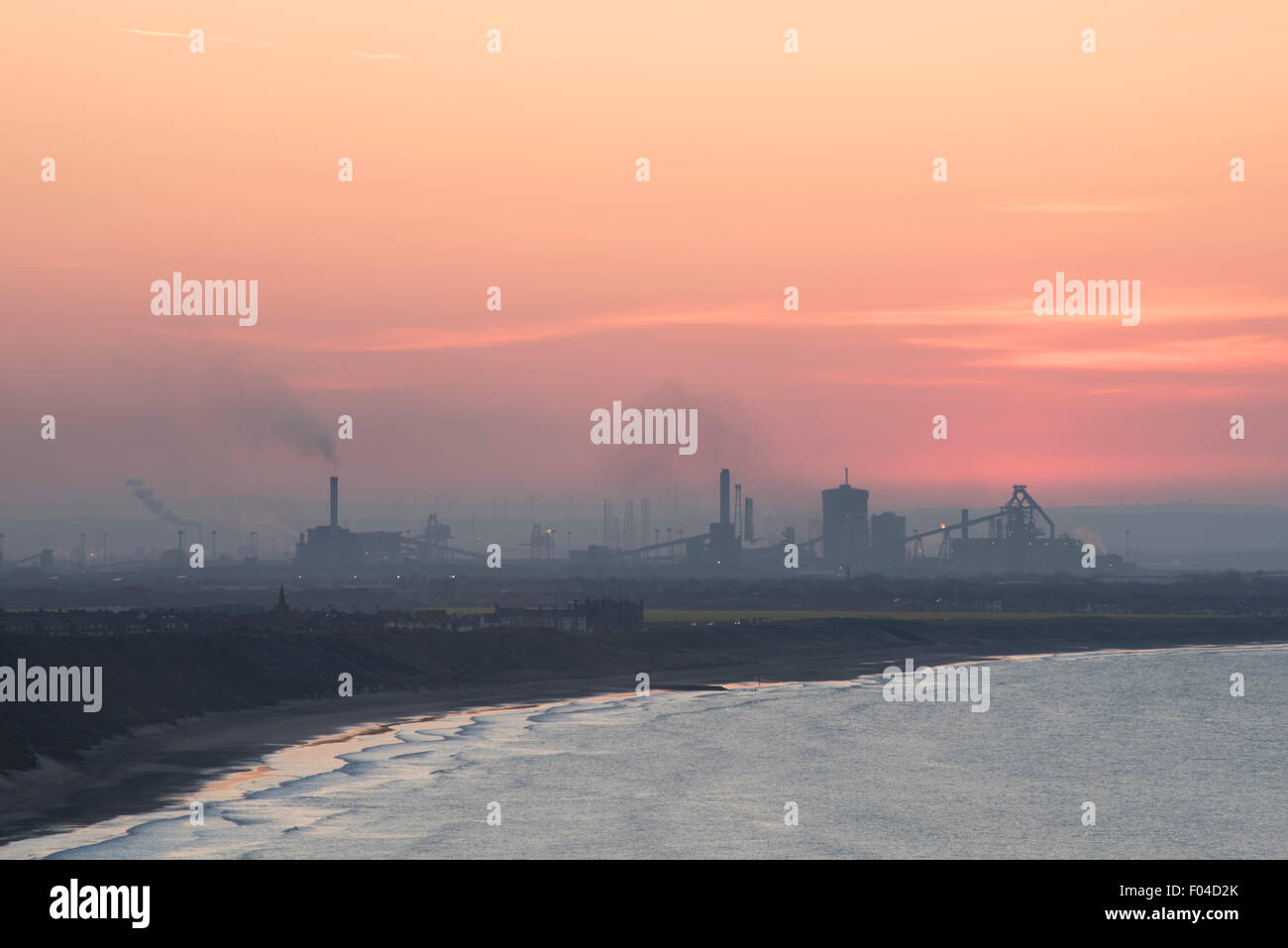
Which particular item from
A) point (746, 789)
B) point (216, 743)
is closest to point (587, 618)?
point (216, 743)

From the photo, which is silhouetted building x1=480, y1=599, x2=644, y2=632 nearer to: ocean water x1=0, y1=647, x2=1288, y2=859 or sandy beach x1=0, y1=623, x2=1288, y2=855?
sandy beach x1=0, y1=623, x2=1288, y2=855

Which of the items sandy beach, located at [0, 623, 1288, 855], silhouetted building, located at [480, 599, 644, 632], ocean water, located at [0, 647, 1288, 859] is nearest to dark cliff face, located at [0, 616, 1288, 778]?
sandy beach, located at [0, 623, 1288, 855]

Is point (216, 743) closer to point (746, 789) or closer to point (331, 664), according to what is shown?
point (746, 789)

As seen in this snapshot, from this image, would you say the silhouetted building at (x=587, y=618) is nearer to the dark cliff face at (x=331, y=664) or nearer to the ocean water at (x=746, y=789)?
the dark cliff face at (x=331, y=664)

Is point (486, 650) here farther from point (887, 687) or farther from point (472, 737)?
point (472, 737)

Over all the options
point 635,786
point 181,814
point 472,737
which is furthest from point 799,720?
point 181,814
